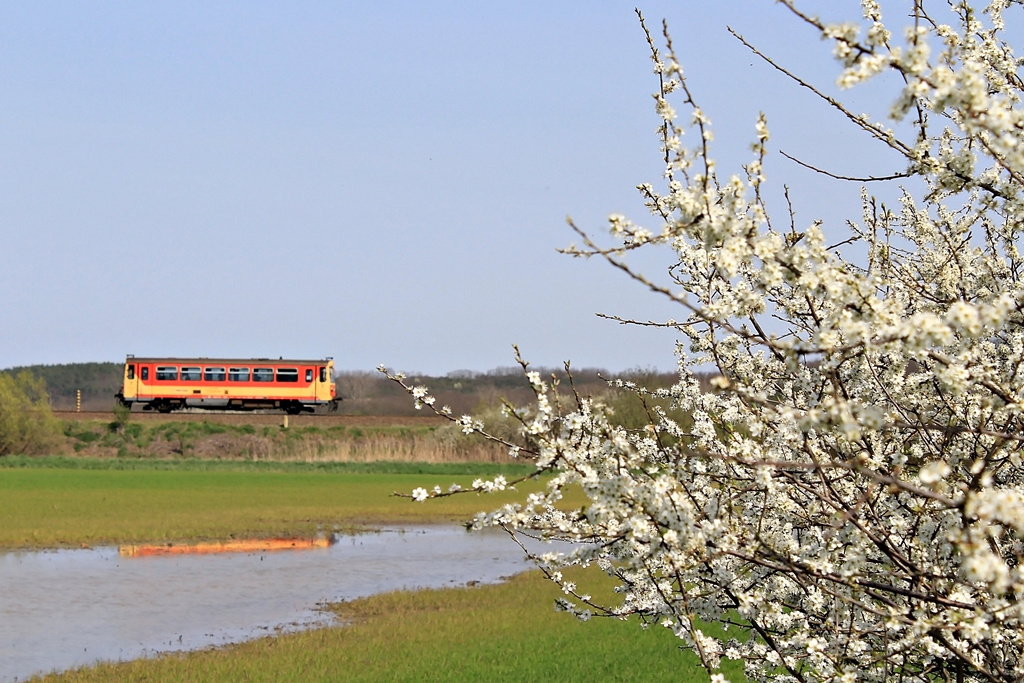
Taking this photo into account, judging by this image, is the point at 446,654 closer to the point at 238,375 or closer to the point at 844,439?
the point at 844,439

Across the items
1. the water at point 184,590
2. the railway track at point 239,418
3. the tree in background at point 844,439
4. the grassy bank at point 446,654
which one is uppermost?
the tree in background at point 844,439

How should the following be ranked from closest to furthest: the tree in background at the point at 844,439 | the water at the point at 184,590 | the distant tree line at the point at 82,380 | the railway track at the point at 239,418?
the tree in background at the point at 844,439 < the water at the point at 184,590 < the railway track at the point at 239,418 < the distant tree line at the point at 82,380

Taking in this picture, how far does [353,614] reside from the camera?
46.8 feet

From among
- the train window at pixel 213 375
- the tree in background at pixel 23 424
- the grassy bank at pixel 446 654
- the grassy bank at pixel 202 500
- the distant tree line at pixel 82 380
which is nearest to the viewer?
the grassy bank at pixel 446 654

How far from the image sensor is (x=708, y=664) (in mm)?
3451

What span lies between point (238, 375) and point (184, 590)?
31.6 metres

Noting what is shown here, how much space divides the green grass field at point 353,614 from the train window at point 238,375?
13119 mm

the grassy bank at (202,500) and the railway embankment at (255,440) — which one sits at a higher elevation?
the railway embankment at (255,440)

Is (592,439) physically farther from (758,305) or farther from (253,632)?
(253,632)

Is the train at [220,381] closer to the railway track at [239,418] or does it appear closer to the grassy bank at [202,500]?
the railway track at [239,418]

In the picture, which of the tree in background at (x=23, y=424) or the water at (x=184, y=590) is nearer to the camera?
the water at (x=184, y=590)

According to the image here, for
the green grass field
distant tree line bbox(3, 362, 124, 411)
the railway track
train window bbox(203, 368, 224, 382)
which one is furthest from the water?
distant tree line bbox(3, 362, 124, 411)

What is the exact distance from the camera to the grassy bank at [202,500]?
22516 mm

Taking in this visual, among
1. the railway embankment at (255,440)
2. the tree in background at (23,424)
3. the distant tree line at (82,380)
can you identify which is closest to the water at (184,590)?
the railway embankment at (255,440)
